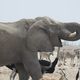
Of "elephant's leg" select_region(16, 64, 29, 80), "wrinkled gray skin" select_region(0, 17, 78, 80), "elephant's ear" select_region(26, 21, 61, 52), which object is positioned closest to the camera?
"wrinkled gray skin" select_region(0, 17, 78, 80)

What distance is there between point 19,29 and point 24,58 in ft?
1.91

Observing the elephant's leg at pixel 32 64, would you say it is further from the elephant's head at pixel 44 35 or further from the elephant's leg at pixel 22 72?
the elephant's leg at pixel 22 72

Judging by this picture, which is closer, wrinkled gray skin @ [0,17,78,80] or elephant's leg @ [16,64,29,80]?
wrinkled gray skin @ [0,17,78,80]

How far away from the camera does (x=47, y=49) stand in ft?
26.6

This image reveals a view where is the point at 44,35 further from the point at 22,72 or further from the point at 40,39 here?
the point at 22,72

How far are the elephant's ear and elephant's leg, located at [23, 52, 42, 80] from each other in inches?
5.6

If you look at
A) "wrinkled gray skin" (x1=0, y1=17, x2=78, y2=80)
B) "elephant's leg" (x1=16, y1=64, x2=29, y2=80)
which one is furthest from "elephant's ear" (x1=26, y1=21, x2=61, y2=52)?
"elephant's leg" (x1=16, y1=64, x2=29, y2=80)

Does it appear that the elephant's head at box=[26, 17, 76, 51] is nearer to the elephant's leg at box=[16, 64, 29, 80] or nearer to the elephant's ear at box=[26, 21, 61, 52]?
the elephant's ear at box=[26, 21, 61, 52]

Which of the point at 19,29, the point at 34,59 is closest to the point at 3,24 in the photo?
the point at 19,29

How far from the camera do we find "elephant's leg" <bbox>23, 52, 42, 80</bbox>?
Result: 7.84m

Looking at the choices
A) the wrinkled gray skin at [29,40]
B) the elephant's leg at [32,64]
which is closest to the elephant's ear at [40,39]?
the wrinkled gray skin at [29,40]

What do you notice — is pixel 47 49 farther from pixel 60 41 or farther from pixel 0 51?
pixel 0 51

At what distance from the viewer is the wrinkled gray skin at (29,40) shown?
7.74 meters

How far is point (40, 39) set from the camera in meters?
7.99
